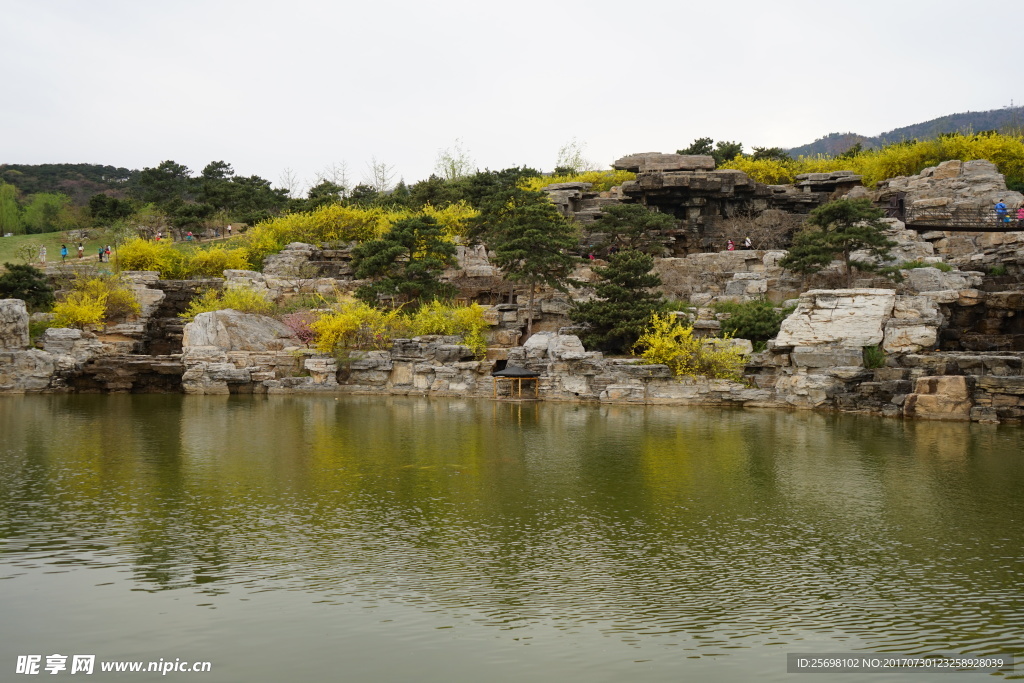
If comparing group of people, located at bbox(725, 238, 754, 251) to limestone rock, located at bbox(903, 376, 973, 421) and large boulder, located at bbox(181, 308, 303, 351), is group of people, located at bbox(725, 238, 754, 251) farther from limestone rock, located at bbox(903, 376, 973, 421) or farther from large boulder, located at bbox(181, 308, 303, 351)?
large boulder, located at bbox(181, 308, 303, 351)

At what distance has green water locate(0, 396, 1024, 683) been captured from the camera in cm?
688

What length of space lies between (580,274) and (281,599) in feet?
87.0

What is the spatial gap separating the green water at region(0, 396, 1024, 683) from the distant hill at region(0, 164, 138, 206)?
69378mm

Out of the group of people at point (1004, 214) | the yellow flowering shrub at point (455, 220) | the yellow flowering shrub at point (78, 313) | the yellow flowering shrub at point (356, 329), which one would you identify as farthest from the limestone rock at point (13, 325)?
the group of people at point (1004, 214)

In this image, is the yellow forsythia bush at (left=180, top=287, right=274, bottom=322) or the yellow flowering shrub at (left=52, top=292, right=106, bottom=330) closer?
the yellow flowering shrub at (left=52, top=292, right=106, bottom=330)

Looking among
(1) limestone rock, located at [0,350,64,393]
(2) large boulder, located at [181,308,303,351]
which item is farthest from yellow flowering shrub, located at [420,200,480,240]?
(1) limestone rock, located at [0,350,64,393]

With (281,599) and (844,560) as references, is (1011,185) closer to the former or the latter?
(844,560)

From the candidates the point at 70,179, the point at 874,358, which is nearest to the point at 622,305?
the point at 874,358

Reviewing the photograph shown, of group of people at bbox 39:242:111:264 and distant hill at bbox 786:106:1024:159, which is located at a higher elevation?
distant hill at bbox 786:106:1024:159

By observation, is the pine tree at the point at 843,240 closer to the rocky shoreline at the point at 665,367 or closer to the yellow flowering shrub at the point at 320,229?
the rocky shoreline at the point at 665,367

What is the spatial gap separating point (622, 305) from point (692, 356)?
3038mm

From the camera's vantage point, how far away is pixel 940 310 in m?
24.9

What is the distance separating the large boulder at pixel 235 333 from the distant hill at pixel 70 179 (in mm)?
51889

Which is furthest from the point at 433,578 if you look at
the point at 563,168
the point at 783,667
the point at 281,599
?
the point at 563,168
